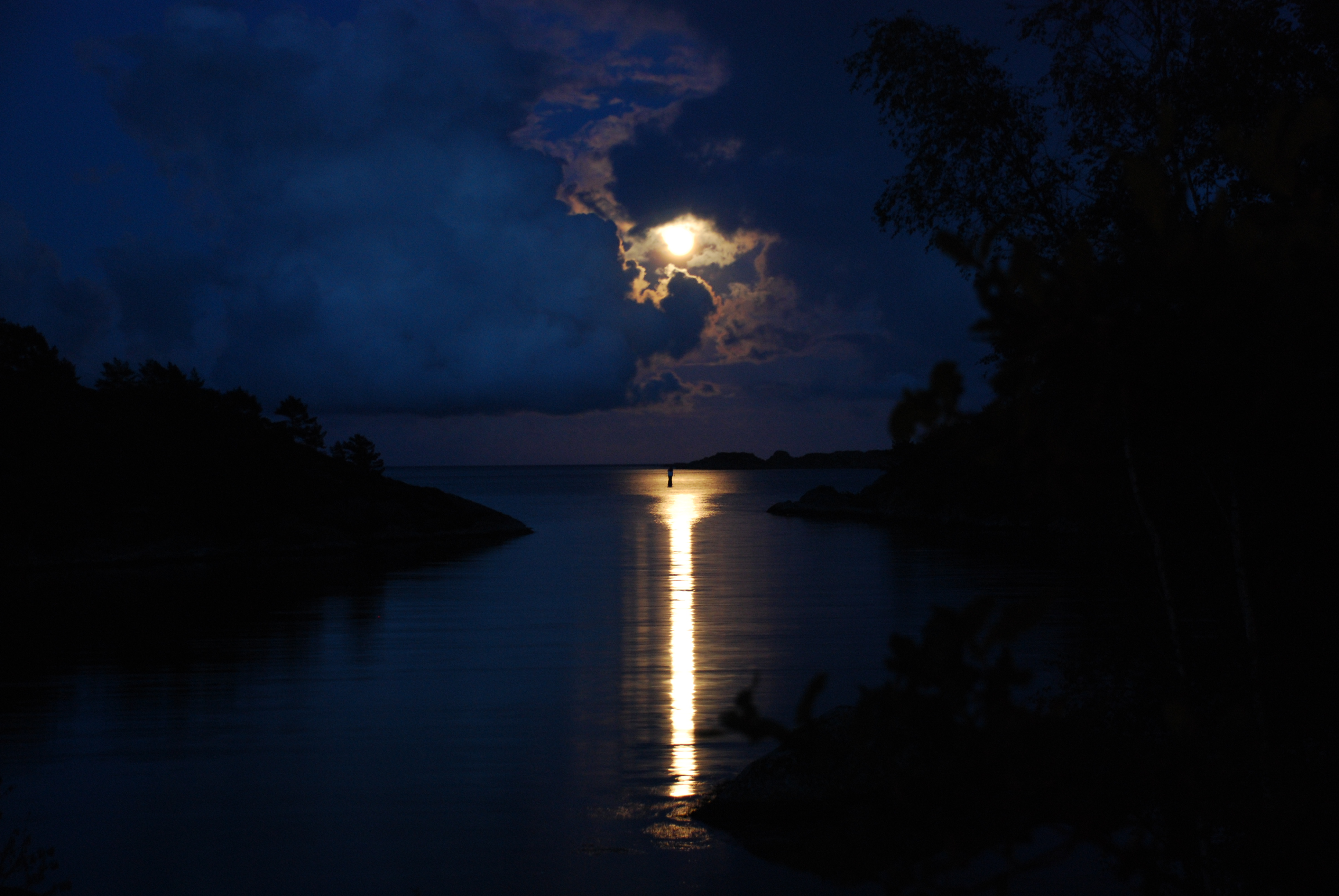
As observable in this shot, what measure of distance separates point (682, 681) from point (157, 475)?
5200 centimetres

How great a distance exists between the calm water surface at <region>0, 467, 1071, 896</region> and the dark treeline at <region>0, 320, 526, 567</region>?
10995mm

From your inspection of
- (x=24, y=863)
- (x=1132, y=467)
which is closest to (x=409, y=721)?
(x=24, y=863)

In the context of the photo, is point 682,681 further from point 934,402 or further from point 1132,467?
point 934,402

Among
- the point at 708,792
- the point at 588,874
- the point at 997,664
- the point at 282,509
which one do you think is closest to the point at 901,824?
the point at 997,664

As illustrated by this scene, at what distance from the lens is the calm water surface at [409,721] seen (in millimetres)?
12578

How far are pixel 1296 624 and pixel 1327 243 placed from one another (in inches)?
135

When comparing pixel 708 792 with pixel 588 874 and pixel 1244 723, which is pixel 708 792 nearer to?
pixel 588 874

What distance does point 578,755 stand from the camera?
17688mm

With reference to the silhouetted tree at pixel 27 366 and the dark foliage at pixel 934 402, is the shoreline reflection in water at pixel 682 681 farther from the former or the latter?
the silhouetted tree at pixel 27 366

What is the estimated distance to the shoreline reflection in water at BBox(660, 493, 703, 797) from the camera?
16.4 m

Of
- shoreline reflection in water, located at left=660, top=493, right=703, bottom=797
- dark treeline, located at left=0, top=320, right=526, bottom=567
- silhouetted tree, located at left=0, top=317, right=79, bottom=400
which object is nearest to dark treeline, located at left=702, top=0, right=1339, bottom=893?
shoreline reflection in water, located at left=660, top=493, right=703, bottom=797

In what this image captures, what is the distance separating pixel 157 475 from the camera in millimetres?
62250

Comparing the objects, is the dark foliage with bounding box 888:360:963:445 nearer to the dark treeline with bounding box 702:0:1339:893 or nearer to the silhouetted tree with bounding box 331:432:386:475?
the dark treeline with bounding box 702:0:1339:893

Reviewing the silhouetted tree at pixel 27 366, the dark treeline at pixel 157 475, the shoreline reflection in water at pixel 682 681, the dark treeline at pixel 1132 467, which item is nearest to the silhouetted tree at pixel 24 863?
the shoreline reflection in water at pixel 682 681
